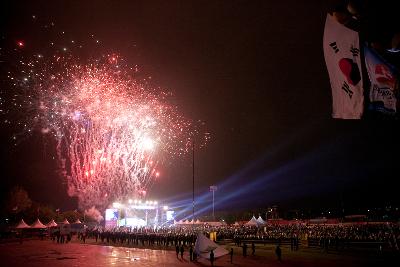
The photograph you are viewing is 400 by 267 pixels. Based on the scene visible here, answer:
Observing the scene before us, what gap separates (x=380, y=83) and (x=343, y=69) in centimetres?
168

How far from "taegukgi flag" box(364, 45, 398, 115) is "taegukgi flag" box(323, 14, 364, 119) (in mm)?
663

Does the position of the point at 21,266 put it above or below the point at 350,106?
below

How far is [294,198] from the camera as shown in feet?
310

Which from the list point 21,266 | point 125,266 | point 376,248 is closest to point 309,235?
point 376,248

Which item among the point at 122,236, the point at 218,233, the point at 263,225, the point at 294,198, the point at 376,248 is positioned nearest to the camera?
the point at 376,248

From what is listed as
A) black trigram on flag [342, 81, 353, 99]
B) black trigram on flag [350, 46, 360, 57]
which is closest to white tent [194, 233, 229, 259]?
black trigram on flag [342, 81, 353, 99]

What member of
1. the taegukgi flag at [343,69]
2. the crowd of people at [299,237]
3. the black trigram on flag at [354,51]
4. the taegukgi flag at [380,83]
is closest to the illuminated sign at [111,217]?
the crowd of people at [299,237]

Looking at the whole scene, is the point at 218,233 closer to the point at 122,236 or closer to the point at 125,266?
the point at 122,236

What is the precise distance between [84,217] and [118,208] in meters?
13.6

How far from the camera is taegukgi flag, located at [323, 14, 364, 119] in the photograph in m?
11.1

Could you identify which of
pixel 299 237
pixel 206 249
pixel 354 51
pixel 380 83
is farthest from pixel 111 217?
pixel 354 51

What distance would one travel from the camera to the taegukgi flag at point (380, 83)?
1195cm

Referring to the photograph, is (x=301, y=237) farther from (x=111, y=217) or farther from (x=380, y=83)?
(x=111, y=217)

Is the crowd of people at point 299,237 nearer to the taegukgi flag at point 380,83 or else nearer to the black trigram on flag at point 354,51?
the taegukgi flag at point 380,83
